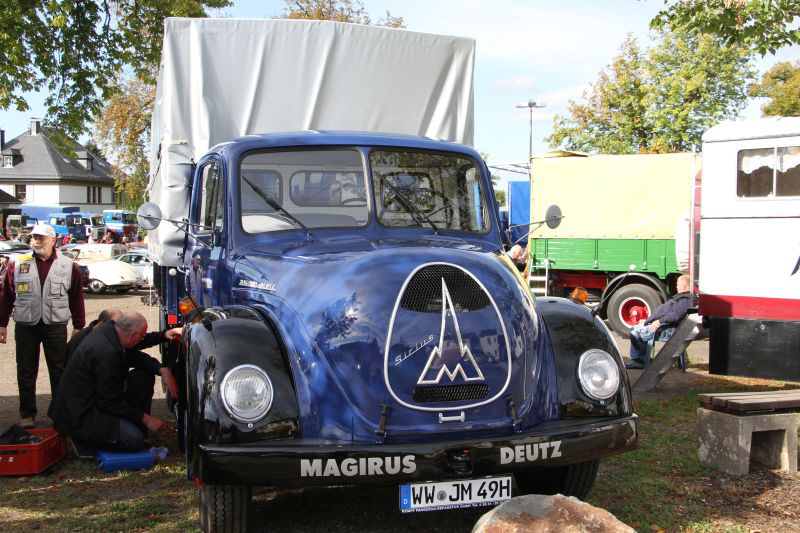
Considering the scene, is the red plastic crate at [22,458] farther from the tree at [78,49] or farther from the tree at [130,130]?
the tree at [130,130]

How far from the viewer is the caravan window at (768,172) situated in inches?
345

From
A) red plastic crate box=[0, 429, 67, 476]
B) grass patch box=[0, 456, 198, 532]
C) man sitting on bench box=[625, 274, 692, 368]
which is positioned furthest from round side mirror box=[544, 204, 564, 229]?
man sitting on bench box=[625, 274, 692, 368]

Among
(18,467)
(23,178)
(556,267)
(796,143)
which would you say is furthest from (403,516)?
(23,178)

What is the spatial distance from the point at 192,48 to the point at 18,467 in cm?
379

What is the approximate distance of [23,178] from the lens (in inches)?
3024

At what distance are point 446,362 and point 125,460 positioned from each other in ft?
9.87

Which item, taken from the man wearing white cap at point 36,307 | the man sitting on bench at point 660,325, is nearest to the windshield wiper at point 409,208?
the man wearing white cap at point 36,307

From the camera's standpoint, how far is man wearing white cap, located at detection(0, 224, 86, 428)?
7.31m

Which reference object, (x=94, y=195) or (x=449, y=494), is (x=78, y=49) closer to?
(x=449, y=494)

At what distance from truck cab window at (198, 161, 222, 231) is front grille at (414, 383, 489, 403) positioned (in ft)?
Result: 7.22

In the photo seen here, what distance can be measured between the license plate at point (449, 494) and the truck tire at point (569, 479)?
0.79 m

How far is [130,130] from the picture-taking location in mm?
34781

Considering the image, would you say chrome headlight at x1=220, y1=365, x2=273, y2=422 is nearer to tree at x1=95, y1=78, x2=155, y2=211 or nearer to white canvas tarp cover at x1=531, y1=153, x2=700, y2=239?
white canvas tarp cover at x1=531, y1=153, x2=700, y2=239

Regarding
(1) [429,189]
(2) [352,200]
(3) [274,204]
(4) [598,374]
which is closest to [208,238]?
(3) [274,204]
